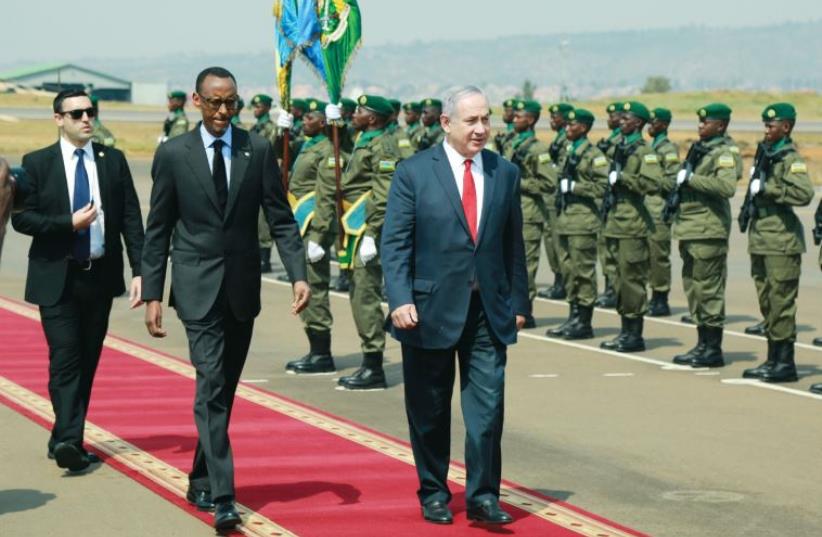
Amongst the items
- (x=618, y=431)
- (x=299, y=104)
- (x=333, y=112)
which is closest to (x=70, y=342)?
→ (x=618, y=431)

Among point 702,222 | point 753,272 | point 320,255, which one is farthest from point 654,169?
point 320,255

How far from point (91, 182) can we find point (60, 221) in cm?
41

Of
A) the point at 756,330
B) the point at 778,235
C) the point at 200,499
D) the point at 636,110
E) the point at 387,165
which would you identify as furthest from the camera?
the point at 756,330

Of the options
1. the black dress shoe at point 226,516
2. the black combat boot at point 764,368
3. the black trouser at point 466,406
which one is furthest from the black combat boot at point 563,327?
the black dress shoe at point 226,516

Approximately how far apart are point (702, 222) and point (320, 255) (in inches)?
126

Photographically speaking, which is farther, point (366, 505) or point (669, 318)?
point (669, 318)

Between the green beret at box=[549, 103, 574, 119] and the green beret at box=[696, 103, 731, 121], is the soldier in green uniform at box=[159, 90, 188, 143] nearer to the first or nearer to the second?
the green beret at box=[549, 103, 574, 119]

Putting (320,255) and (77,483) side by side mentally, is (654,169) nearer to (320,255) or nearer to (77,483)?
(320,255)

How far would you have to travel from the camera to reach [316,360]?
13.7 meters

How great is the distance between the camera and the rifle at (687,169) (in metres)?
14.2

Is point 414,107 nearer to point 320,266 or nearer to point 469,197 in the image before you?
point 320,266

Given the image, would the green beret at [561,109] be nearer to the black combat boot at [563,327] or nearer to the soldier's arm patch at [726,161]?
the black combat boot at [563,327]

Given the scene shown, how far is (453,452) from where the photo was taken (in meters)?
10.2

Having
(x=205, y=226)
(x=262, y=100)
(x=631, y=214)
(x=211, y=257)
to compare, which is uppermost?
(x=262, y=100)
